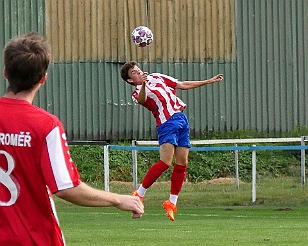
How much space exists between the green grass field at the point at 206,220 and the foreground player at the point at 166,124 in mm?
544

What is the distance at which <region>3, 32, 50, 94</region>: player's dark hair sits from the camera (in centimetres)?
451

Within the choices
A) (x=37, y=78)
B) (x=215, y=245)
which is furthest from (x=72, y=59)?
(x=37, y=78)

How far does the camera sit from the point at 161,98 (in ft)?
44.8

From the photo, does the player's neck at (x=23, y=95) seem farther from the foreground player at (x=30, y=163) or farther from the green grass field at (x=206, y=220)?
the green grass field at (x=206, y=220)

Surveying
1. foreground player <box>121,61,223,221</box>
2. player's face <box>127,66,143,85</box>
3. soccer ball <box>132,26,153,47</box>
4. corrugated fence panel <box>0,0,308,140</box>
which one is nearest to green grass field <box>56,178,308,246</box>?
foreground player <box>121,61,223,221</box>

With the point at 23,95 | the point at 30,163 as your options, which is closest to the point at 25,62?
the point at 23,95

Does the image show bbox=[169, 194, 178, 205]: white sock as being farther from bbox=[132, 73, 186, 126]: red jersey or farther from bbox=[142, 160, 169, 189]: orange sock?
bbox=[132, 73, 186, 126]: red jersey

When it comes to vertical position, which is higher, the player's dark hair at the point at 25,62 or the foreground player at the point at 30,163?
the player's dark hair at the point at 25,62

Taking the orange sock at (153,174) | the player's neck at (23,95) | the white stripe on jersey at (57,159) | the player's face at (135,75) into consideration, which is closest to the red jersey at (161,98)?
the player's face at (135,75)

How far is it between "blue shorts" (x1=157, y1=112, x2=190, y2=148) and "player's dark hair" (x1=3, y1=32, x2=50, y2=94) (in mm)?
8677

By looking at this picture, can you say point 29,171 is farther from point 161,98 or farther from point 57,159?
point 161,98

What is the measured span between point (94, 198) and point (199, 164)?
19.6 m

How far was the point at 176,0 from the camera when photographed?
83.4ft

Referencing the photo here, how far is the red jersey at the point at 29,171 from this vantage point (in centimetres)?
448
